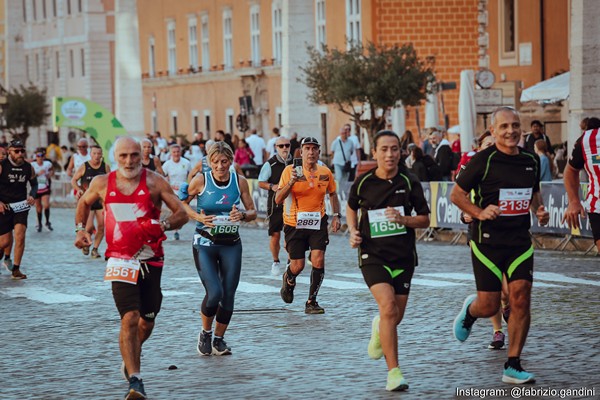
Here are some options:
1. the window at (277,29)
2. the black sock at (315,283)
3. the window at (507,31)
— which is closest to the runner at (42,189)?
the window at (507,31)

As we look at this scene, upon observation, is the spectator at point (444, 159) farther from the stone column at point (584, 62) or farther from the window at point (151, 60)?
the window at point (151, 60)

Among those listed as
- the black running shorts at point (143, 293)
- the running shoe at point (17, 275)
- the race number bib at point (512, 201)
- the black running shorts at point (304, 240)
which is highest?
the race number bib at point (512, 201)

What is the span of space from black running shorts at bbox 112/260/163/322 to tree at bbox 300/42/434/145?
31.0m

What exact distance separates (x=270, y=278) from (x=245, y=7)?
4558 centimetres

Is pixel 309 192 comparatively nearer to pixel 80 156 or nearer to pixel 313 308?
pixel 313 308

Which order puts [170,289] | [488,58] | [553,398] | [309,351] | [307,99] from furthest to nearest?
[488,58], [307,99], [170,289], [309,351], [553,398]

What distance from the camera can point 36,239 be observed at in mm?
31562

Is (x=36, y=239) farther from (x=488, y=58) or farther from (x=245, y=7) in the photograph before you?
(x=245, y=7)

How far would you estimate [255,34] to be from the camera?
6438 centimetres

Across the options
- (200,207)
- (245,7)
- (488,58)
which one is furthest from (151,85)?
(200,207)

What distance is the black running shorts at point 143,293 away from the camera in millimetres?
11031

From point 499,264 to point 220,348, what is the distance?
9.26 ft

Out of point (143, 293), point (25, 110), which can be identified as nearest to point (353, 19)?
point (25, 110)

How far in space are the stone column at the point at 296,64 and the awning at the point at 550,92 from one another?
5760 millimetres
